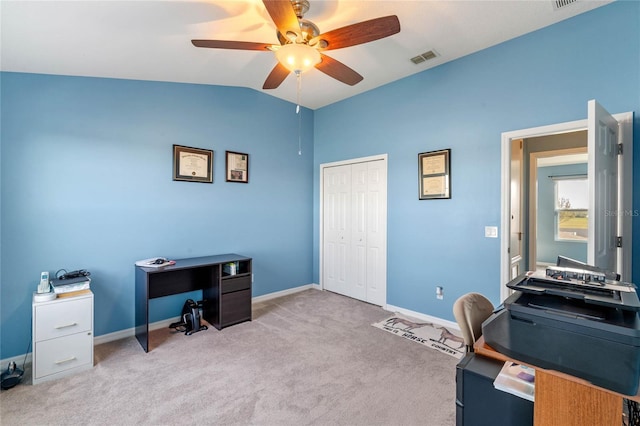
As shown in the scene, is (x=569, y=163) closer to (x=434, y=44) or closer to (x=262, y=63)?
(x=434, y=44)

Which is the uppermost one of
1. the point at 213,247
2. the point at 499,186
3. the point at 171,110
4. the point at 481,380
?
the point at 171,110

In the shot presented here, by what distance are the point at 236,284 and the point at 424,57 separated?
3.27 m

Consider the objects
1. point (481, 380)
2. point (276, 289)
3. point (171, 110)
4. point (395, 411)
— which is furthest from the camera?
point (276, 289)

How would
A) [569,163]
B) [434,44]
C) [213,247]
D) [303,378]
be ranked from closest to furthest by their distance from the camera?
1. [303,378]
2. [434,44]
3. [213,247]
4. [569,163]

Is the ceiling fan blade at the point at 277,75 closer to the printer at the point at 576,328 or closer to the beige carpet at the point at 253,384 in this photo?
the printer at the point at 576,328

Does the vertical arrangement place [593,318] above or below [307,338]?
above

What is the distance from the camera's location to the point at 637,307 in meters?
0.92

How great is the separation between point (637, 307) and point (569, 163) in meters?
7.55

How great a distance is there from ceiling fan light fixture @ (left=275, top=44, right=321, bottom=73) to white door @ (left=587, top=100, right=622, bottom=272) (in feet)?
5.57

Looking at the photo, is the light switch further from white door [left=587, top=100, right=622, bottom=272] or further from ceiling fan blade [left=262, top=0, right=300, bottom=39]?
ceiling fan blade [left=262, top=0, right=300, bottom=39]

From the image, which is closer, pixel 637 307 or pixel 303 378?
pixel 637 307

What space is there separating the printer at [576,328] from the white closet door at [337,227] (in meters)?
3.25

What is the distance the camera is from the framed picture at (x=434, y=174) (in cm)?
328

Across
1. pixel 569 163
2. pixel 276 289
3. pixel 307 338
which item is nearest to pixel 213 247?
pixel 276 289
